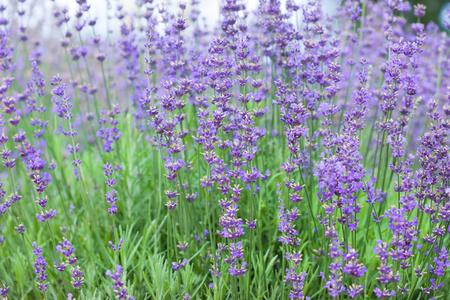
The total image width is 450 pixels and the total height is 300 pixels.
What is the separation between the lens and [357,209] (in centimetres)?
232

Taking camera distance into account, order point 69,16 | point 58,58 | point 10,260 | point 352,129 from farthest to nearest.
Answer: point 58,58
point 69,16
point 10,260
point 352,129

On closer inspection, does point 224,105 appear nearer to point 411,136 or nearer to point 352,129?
point 352,129

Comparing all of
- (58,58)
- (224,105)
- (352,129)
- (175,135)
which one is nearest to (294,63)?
(224,105)

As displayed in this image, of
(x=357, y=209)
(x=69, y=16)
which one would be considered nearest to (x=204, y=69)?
(x=357, y=209)

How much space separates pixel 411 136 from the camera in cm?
630

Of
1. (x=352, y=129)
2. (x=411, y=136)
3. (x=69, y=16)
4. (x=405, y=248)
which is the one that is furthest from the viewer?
(x=411, y=136)

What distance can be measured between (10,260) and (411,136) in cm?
570

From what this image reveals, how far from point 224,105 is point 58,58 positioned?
7.45 metres

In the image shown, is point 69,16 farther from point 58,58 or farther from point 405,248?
point 58,58

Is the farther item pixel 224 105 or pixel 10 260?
pixel 10 260

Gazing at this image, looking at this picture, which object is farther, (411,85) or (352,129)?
(411,85)

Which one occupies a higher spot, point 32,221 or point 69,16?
point 69,16

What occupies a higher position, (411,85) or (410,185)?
(411,85)

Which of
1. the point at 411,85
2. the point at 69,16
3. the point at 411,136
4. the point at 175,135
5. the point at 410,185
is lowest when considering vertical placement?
the point at 411,136
